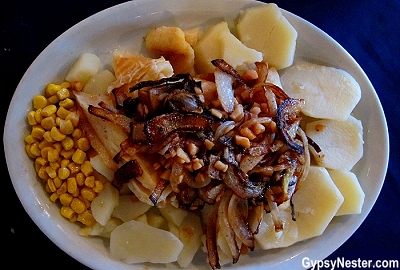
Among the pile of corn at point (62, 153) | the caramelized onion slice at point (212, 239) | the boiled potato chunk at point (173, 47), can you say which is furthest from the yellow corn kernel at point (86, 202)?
the boiled potato chunk at point (173, 47)

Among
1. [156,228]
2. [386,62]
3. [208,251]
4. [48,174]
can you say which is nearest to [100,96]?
[48,174]

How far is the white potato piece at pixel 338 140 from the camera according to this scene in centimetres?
277

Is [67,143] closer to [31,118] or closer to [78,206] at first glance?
[31,118]

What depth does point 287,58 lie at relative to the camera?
273cm

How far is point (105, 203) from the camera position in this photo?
8.20 feet

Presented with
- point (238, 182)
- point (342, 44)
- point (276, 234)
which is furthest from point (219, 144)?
point (342, 44)

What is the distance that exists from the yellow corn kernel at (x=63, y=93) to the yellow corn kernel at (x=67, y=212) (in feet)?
1.97

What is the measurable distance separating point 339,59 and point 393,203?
1.08 metres

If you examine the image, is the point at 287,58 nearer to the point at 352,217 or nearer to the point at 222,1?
the point at 222,1

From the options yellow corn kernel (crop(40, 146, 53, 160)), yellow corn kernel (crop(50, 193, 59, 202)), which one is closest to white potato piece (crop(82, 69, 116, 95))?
yellow corn kernel (crop(40, 146, 53, 160))

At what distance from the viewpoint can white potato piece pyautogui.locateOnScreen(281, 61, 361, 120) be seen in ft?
9.00

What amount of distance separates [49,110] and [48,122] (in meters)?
0.07

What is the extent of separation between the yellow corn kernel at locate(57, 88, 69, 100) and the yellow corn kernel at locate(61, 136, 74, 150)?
220 mm

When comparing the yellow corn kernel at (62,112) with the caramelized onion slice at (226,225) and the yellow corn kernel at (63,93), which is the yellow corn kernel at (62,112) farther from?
the caramelized onion slice at (226,225)
